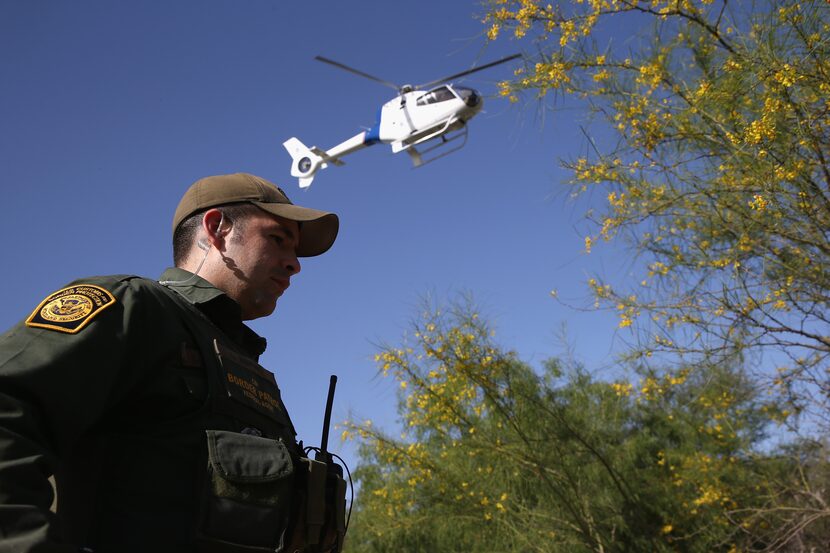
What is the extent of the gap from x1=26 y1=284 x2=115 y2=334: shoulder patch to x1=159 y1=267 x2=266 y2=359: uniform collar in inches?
14.1

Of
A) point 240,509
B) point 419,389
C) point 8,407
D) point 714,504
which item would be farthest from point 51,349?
point 714,504

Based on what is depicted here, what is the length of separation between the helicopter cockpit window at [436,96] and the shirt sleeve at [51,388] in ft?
60.1

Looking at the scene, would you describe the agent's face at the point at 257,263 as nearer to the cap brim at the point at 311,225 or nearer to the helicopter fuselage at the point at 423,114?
the cap brim at the point at 311,225

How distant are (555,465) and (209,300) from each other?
7.13 m

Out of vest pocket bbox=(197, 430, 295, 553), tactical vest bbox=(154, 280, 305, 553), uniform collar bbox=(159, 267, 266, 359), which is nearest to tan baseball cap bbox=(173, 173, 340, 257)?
uniform collar bbox=(159, 267, 266, 359)

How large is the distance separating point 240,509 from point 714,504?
30.0ft

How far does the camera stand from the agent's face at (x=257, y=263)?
75.4 inches

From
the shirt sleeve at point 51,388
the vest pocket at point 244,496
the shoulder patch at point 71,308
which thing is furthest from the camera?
the vest pocket at point 244,496

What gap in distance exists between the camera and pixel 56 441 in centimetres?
126

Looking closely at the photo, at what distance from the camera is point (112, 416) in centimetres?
145

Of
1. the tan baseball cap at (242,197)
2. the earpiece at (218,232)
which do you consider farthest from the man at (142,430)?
the tan baseball cap at (242,197)

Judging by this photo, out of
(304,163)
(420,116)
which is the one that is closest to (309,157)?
(304,163)

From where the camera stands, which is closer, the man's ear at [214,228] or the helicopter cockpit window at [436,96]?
the man's ear at [214,228]

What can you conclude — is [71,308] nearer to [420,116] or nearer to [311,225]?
[311,225]
